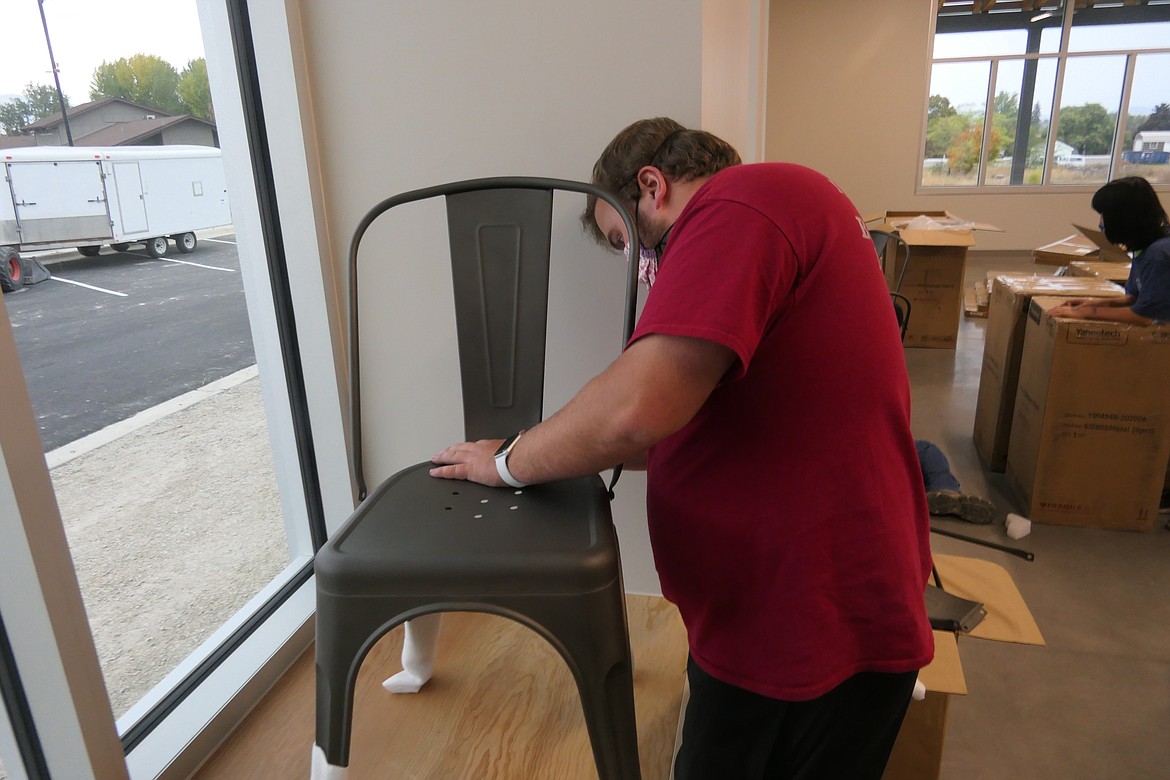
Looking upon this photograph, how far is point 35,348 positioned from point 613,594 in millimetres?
1042

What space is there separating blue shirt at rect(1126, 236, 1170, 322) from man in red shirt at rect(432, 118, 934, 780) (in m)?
1.90

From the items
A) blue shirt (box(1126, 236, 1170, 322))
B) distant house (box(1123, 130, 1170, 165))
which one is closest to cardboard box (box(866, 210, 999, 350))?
blue shirt (box(1126, 236, 1170, 322))

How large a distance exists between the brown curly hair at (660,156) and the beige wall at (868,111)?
6957 millimetres

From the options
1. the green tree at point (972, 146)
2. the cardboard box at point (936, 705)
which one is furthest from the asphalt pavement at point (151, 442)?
the green tree at point (972, 146)

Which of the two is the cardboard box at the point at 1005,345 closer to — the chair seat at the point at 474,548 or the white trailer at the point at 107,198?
the chair seat at the point at 474,548

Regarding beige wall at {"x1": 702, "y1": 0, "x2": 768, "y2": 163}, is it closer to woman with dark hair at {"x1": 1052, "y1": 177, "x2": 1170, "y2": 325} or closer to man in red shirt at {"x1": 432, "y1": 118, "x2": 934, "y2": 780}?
man in red shirt at {"x1": 432, "y1": 118, "x2": 934, "y2": 780}

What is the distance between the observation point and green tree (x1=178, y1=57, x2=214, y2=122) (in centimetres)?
165

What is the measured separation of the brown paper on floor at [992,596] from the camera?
1.63 meters

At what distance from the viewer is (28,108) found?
1.25 metres

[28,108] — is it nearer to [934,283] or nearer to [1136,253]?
[1136,253]

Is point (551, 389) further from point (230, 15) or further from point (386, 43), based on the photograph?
point (230, 15)

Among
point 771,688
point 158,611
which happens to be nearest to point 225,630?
point 158,611

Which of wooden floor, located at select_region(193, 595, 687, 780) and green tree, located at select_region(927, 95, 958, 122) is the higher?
green tree, located at select_region(927, 95, 958, 122)

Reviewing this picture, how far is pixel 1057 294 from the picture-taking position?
2770mm
